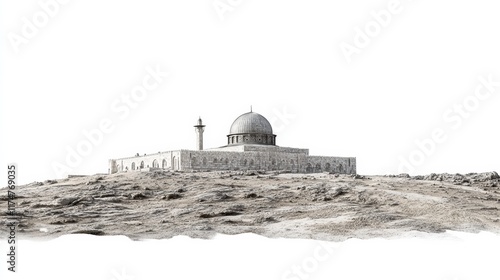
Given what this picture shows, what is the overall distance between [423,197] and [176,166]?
98.7 feet

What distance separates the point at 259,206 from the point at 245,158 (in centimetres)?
2741

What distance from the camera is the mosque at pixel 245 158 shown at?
6009 cm

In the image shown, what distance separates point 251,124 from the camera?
67.2 meters

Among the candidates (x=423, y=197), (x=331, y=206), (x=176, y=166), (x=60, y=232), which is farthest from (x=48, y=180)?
(x=423, y=197)

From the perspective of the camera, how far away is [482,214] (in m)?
31.7

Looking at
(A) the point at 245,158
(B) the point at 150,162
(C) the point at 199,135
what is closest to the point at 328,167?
(A) the point at 245,158

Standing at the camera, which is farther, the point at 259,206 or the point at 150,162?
the point at 150,162

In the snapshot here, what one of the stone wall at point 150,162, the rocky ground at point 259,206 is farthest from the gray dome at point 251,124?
the rocky ground at point 259,206

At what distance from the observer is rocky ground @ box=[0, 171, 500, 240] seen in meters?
29.2

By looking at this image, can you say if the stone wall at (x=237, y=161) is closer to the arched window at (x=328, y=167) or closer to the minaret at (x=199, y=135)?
the arched window at (x=328, y=167)

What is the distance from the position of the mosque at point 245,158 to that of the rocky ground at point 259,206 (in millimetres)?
11375

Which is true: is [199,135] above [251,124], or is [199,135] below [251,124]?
below

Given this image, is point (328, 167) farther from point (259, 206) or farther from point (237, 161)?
point (259, 206)

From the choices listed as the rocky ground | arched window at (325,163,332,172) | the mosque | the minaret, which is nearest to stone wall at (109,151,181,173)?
the mosque
